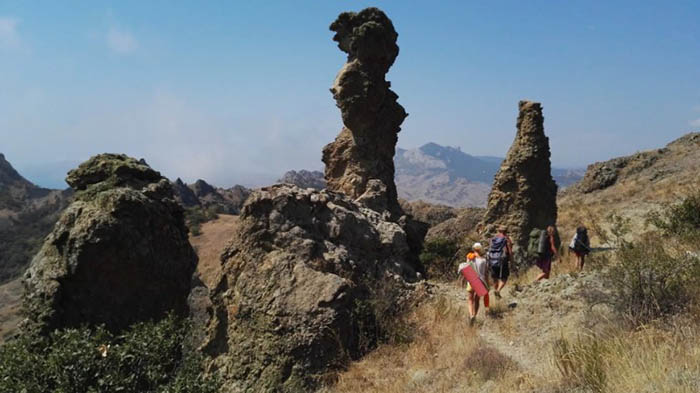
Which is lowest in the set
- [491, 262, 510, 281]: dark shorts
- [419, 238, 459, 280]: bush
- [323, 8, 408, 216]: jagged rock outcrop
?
[419, 238, 459, 280]: bush

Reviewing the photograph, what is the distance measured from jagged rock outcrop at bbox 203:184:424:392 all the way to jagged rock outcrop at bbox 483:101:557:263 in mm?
9584

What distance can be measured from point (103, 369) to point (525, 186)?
1555 cm

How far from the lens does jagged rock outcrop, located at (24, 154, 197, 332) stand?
9898 millimetres

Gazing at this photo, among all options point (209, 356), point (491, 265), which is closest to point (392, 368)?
point (209, 356)

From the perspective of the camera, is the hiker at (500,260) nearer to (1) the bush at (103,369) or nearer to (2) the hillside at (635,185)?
(1) the bush at (103,369)

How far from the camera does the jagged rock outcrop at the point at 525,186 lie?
59.1ft

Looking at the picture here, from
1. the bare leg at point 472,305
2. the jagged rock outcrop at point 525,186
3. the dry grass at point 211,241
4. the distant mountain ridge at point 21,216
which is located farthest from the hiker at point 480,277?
the distant mountain ridge at point 21,216

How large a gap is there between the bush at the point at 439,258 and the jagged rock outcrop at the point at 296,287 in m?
4.12

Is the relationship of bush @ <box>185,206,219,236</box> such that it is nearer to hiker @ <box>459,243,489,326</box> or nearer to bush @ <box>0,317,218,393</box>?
hiker @ <box>459,243,489,326</box>

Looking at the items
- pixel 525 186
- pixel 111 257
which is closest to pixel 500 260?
pixel 111 257

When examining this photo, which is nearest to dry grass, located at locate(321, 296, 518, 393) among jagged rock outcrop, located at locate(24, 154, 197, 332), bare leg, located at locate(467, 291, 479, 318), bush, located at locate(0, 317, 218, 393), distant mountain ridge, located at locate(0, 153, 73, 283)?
bare leg, located at locate(467, 291, 479, 318)

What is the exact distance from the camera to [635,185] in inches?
1476

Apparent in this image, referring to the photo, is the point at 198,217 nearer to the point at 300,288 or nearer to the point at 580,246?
the point at 580,246

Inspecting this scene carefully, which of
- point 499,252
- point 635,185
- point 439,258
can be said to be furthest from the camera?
point 635,185
